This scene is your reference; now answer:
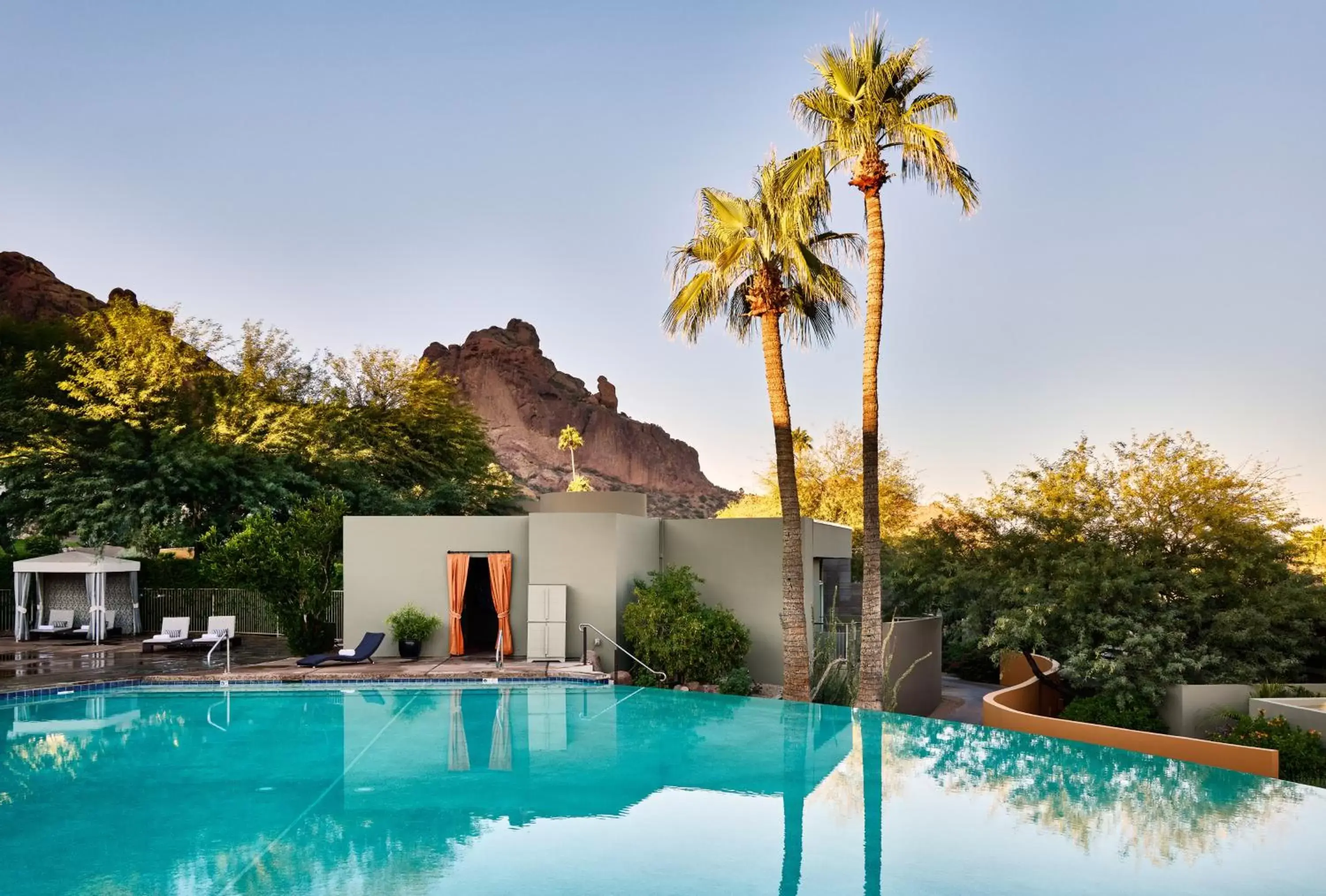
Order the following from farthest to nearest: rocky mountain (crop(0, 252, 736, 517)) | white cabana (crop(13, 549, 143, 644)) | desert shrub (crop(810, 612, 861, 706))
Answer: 1. rocky mountain (crop(0, 252, 736, 517))
2. white cabana (crop(13, 549, 143, 644))
3. desert shrub (crop(810, 612, 861, 706))

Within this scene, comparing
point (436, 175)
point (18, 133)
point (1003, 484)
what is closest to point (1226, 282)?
point (1003, 484)

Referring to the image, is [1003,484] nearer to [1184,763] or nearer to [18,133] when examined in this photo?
[1184,763]

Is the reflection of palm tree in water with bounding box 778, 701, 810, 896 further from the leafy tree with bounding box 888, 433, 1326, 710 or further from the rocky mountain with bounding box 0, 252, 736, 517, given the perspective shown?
the rocky mountain with bounding box 0, 252, 736, 517

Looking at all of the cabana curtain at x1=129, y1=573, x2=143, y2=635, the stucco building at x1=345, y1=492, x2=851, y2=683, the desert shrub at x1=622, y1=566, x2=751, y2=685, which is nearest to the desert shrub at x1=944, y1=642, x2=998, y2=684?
the stucco building at x1=345, y1=492, x2=851, y2=683

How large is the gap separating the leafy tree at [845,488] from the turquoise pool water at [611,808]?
26179 mm

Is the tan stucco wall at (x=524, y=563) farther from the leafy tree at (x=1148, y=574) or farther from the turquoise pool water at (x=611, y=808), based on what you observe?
the turquoise pool water at (x=611, y=808)

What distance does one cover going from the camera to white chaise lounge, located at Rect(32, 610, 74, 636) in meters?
20.9

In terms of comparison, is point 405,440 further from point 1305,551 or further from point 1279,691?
point 1279,691

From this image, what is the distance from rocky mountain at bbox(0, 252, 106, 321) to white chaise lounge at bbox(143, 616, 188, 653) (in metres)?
33.4

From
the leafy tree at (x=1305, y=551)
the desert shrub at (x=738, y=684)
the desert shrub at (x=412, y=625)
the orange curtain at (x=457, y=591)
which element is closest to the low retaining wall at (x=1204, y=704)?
the leafy tree at (x=1305, y=551)

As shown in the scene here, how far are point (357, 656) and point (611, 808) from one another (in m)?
9.10

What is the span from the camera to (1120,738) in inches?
482

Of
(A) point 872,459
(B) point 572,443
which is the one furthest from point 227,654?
(B) point 572,443

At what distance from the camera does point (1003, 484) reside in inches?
677
